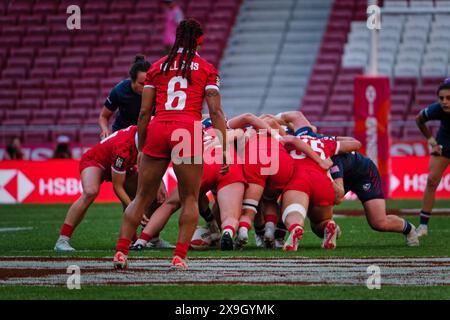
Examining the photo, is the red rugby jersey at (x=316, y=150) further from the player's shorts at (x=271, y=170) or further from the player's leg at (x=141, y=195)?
the player's leg at (x=141, y=195)

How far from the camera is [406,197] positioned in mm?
21984

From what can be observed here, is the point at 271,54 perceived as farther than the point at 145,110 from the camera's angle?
Yes

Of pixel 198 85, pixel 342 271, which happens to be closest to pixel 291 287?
pixel 342 271

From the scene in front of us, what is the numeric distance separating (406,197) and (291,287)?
15.0 m

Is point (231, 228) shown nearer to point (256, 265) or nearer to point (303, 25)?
point (256, 265)

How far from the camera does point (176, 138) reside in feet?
26.9

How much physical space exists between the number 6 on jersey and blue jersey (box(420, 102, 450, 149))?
5292 millimetres

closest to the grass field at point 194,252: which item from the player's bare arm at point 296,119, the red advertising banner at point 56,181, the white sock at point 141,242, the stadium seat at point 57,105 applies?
the white sock at point 141,242

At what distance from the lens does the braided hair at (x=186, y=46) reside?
830 cm

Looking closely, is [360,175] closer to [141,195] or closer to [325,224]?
[325,224]

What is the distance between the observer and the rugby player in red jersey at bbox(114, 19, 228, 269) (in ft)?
27.1

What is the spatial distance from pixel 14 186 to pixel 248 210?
11.9 metres

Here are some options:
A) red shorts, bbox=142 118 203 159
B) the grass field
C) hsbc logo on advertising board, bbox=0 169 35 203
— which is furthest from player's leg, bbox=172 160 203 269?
hsbc logo on advertising board, bbox=0 169 35 203

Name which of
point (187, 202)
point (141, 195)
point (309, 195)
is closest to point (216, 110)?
point (187, 202)
